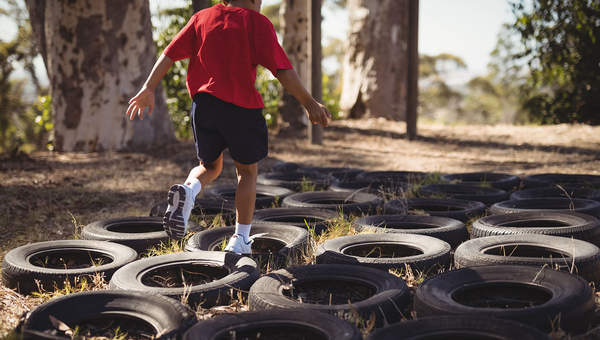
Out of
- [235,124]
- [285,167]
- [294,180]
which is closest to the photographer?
[235,124]

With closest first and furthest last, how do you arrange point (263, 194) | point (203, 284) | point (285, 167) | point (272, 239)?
point (203, 284) < point (272, 239) < point (263, 194) < point (285, 167)

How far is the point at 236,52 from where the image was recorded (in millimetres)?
3502

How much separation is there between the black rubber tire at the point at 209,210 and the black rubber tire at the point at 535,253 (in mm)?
2217

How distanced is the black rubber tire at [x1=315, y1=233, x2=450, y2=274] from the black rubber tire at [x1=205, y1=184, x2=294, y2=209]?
180cm

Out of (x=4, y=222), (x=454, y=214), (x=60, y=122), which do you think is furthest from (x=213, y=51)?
(x=60, y=122)

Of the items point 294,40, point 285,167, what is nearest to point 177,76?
point 294,40

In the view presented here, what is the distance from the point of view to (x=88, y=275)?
3.51 metres

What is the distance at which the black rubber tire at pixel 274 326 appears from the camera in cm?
244

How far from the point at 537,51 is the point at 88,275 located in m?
11.5

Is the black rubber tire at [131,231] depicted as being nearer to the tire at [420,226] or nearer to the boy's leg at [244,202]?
the boy's leg at [244,202]

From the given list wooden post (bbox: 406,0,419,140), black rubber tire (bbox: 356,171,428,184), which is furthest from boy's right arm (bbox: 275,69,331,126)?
wooden post (bbox: 406,0,419,140)

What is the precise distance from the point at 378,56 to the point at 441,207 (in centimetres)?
886

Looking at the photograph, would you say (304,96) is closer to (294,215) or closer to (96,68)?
(294,215)

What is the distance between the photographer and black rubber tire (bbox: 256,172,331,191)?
662 centimetres
